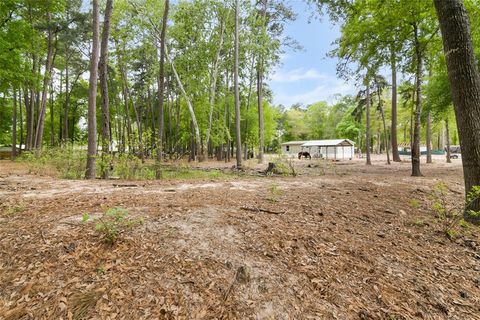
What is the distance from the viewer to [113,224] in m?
2.63

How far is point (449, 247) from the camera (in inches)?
124

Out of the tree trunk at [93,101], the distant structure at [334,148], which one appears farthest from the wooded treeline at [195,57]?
the distant structure at [334,148]

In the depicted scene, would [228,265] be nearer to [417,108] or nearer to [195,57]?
[417,108]

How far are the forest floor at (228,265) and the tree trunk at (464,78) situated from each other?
1058 millimetres

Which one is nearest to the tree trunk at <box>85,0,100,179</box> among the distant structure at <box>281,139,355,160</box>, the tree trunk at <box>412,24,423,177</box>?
the tree trunk at <box>412,24,423,177</box>

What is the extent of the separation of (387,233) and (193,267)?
261 cm

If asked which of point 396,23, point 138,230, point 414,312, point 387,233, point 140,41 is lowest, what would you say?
point 414,312

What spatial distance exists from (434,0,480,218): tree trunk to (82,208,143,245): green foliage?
452cm

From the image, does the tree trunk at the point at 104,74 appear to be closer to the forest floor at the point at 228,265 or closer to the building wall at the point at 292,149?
the forest floor at the point at 228,265

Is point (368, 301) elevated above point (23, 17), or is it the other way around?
point (23, 17)

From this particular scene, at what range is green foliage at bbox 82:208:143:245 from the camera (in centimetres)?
249

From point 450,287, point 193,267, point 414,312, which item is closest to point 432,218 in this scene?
point 450,287

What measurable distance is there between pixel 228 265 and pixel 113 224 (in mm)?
1271

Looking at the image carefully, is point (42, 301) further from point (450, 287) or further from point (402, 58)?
point (402, 58)
